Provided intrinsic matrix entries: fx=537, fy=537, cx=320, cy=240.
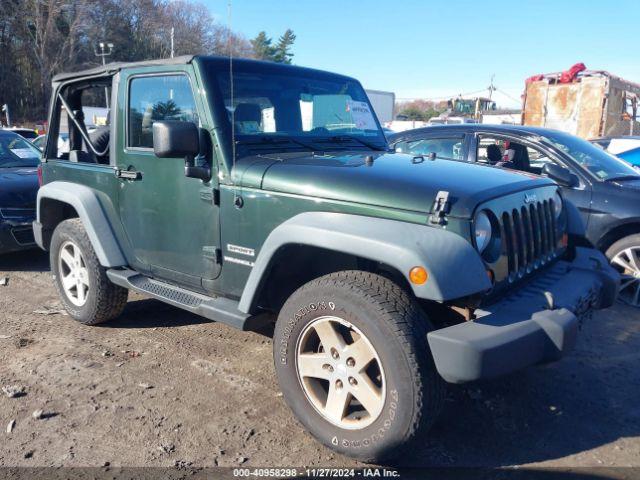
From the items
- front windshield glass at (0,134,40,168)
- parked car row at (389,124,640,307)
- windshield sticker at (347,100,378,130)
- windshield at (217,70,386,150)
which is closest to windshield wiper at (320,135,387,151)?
windshield at (217,70,386,150)

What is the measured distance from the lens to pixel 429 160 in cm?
348

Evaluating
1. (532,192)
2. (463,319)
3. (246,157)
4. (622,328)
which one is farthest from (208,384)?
(622,328)

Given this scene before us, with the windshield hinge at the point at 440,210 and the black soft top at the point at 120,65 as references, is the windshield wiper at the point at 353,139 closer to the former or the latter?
the black soft top at the point at 120,65

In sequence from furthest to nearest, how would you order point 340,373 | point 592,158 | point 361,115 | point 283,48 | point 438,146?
point 283,48, point 438,146, point 592,158, point 361,115, point 340,373

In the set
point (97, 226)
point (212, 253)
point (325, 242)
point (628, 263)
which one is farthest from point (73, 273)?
point (628, 263)

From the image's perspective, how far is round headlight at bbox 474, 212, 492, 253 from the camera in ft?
8.39

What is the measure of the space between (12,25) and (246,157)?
49.9m

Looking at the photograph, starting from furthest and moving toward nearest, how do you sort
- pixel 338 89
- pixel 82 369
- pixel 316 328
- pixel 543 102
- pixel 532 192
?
pixel 543 102, pixel 338 89, pixel 82 369, pixel 532 192, pixel 316 328

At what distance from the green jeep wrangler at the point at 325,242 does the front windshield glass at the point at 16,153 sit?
3139mm

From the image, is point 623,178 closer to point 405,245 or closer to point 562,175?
point 562,175

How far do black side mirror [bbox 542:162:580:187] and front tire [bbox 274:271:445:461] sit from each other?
3.12 metres

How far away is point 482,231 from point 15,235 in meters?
5.38

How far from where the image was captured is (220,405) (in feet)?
10.6

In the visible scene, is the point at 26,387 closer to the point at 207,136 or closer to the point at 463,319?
the point at 207,136
